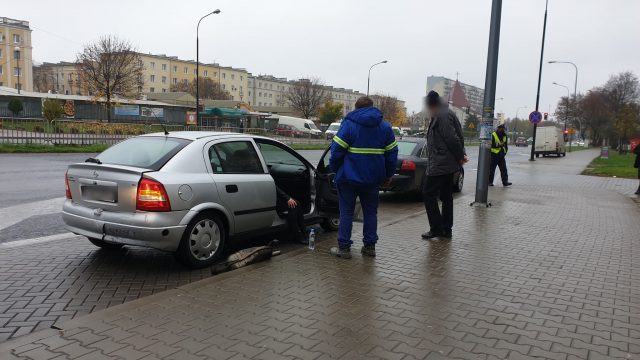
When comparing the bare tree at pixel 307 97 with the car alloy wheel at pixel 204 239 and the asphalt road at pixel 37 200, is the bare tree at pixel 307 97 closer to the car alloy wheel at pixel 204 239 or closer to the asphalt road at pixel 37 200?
the asphalt road at pixel 37 200

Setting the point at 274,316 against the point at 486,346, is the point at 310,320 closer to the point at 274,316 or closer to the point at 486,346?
the point at 274,316

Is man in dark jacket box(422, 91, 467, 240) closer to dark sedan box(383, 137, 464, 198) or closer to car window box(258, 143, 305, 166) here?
car window box(258, 143, 305, 166)

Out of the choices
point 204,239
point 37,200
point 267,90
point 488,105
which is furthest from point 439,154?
point 267,90

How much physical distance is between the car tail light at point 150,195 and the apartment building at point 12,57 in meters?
102

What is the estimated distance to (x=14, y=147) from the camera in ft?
69.3

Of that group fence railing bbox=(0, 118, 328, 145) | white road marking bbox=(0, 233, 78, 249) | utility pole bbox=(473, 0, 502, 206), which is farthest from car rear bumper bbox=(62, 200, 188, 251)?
fence railing bbox=(0, 118, 328, 145)

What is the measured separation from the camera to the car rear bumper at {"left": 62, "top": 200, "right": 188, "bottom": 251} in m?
4.83

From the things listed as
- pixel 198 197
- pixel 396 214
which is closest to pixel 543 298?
pixel 198 197

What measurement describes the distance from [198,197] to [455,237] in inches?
150

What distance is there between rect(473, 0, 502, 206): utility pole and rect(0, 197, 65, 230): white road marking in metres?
7.95

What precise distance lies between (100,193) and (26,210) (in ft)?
13.6

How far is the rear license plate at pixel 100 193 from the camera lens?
16.4ft

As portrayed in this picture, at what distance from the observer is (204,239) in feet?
17.5

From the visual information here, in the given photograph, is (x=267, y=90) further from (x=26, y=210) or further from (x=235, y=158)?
(x=235, y=158)
